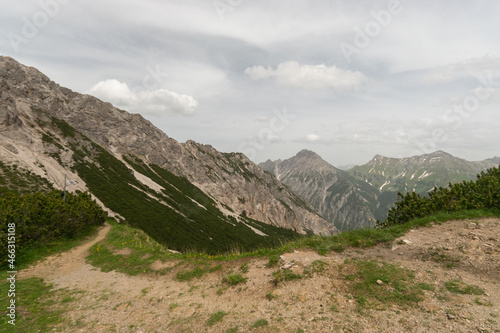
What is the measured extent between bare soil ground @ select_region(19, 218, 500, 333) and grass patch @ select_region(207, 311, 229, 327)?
10 centimetres

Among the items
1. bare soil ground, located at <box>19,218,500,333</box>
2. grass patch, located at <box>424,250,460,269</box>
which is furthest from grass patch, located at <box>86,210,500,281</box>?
bare soil ground, located at <box>19,218,500,333</box>

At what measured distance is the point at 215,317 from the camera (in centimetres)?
1091

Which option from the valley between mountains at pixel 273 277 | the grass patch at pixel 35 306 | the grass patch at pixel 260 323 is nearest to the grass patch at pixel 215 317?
the valley between mountains at pixel 273 277

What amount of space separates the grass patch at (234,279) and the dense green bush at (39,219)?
70.3 ft

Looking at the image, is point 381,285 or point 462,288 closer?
point 462,288

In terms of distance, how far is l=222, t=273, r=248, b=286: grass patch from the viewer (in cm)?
1389

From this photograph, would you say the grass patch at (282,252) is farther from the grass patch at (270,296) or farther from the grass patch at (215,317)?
the grass patch at (215,317)

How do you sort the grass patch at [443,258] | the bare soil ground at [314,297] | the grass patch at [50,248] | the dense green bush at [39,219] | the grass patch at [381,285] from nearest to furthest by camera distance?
the bare soil ground at [314,297]
the grass patch at [381,285]
the grass patch at [443,258]
the grass patch at [50,248]
the dense green bush at [39,219]

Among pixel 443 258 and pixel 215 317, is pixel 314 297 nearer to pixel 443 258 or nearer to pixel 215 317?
pixel 215 317

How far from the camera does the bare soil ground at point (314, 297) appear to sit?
8930 millimetres

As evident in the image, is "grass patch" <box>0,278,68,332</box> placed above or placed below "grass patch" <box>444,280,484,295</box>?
below

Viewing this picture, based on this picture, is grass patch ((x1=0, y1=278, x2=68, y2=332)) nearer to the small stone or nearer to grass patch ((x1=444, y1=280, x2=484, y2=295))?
the small stone

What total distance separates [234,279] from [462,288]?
11.6 metres

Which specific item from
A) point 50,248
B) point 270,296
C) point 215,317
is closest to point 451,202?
point 270,296
